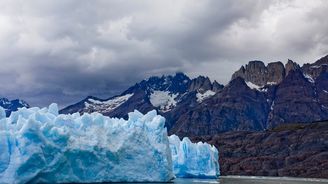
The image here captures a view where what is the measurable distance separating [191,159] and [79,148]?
38727 millimetres

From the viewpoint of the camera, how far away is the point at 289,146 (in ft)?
547

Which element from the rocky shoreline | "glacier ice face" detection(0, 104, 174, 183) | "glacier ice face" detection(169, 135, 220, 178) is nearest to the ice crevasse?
"glacier ice face" detection(0, 104, 174, 183)

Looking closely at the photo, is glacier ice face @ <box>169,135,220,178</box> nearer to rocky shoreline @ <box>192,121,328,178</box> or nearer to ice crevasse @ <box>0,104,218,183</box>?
ice crevasse @ <box>0,104,218,183</box>

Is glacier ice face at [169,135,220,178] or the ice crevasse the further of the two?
glacier ice face at [169,135,220,178]

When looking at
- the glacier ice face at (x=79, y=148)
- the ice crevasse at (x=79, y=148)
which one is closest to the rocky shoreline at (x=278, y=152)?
the ice crevasse at (x=79, y=148)

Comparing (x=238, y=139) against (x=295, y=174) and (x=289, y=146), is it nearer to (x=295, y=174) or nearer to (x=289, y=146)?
(x=289, y=146)

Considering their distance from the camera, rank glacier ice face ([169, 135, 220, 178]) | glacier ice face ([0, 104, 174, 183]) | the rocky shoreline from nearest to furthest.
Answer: glacier ice face ([0, 104, 174, 183]) < glacier ice face ([169, 135, 220, 178]) < the rocky shoreline

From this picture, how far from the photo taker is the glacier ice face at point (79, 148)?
139 feet

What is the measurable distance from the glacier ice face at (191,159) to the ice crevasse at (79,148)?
19.0 metres

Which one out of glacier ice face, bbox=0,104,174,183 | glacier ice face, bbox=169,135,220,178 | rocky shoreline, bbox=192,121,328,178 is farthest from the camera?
rocky shoreline, bbox=192,121,328,178

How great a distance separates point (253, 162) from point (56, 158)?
380 feet

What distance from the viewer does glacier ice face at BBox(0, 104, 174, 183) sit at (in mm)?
42219

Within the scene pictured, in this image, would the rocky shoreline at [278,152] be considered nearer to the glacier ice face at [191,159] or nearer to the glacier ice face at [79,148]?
the glacier ice face at [191,159]

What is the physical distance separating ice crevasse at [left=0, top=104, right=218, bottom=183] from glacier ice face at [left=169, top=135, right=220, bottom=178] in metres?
19.0
